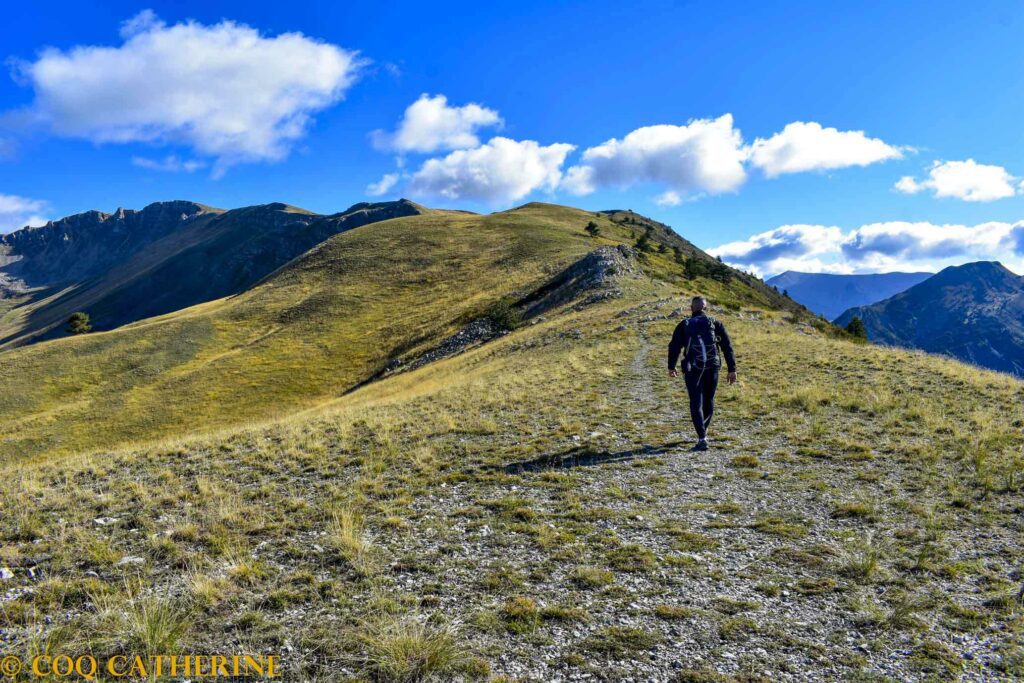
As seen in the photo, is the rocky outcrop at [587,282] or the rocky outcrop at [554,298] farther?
the rocky outcrop at [587,282]

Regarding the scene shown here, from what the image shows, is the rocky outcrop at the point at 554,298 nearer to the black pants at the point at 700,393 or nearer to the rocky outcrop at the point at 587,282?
the rocky outcrop at the point at 587,282

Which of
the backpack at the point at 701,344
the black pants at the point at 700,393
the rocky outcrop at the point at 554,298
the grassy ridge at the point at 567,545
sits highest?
the rocky outcrop at the point at 554,298

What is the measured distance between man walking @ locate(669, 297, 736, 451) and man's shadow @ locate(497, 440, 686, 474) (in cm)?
86

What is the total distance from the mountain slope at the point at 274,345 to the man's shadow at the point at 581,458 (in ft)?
134

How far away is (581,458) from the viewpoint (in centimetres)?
1195

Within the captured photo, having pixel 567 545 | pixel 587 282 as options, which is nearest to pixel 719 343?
pixel 567 545

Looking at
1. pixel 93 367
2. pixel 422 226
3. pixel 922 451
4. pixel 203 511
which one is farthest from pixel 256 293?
pixel 922 451

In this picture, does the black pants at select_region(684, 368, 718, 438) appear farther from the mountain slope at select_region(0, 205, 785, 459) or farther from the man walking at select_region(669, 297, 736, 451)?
the mountain slope at select_region(0, 205, 785, 459)

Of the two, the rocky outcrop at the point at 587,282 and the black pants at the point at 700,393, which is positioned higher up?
the rocky outcrop at the point at 587,282

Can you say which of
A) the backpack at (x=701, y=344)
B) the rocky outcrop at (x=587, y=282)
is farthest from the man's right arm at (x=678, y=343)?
the rocky outcrop at (x=587, y=282)

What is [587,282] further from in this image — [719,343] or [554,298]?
[719,343]

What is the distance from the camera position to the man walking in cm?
1237

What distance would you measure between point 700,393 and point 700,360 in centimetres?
83

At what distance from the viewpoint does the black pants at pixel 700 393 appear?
40.4ft
